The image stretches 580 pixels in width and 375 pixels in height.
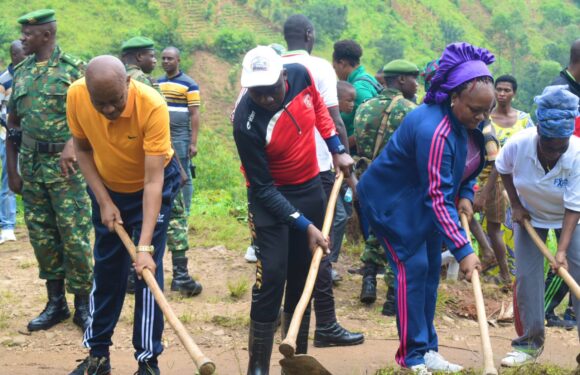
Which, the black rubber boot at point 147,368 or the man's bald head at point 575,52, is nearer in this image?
the black rubber boot at point 147,368

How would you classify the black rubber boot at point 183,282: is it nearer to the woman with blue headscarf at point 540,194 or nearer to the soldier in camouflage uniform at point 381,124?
the soldier in camouflage uniform at point 381,124

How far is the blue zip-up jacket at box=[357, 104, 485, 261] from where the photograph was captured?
3.95 metres

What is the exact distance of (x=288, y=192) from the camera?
436cm

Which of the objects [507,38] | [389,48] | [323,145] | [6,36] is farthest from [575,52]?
[507,38]

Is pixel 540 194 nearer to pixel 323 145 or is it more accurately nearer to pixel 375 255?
pixel 323 145

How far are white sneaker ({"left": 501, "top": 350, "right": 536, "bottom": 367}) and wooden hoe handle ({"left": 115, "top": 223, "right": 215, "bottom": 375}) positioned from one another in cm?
233

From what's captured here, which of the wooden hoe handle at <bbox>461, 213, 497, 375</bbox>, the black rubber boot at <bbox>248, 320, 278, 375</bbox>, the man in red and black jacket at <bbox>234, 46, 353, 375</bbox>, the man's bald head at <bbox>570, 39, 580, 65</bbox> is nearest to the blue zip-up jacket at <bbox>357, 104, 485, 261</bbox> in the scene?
the wooden hoe handle at <bbox>461, 213, 497, 375</bbox>

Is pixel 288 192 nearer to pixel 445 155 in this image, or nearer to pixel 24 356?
pixel 445 155

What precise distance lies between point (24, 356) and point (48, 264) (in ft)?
2.29

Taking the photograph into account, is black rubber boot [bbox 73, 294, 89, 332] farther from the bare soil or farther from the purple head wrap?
the purple head wrap

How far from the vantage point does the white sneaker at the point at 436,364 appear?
446 cm

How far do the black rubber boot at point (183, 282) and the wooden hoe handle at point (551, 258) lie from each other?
293 centimetres

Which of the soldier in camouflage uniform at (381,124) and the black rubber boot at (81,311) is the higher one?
the soldier in camouflage uniform at (381,124)

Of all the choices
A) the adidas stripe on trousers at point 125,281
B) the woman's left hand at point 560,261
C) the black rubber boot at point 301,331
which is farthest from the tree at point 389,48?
the adidas stripe on trousers at point 125,281
